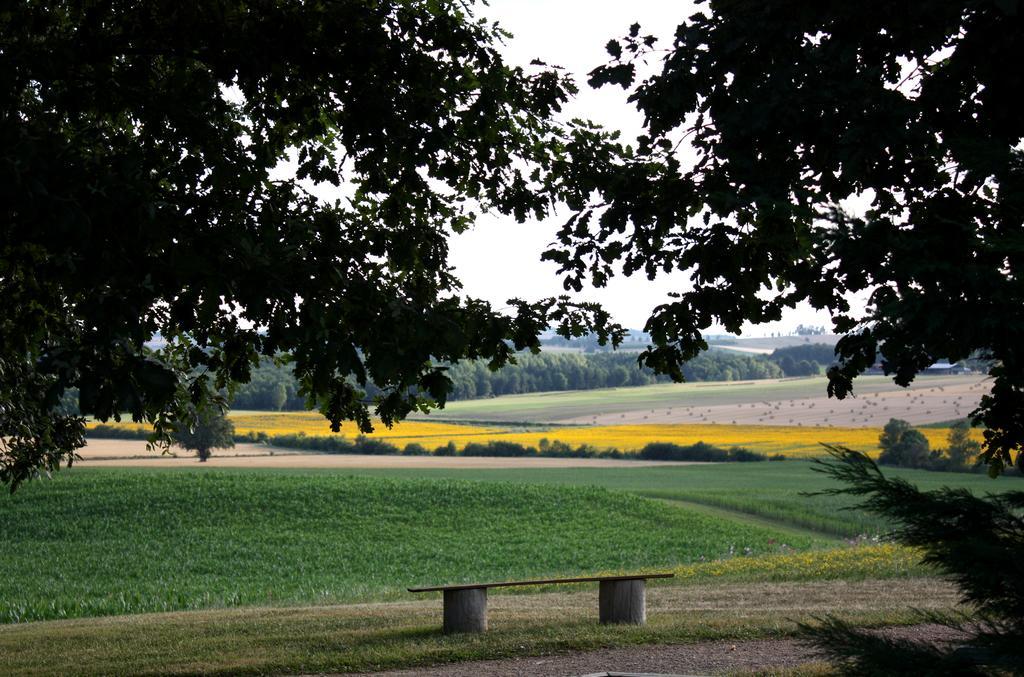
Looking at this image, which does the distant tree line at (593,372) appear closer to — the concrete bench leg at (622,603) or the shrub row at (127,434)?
the shrub row at (127,434)

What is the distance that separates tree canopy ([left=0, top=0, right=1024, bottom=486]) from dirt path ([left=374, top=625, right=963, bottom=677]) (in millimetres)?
2565

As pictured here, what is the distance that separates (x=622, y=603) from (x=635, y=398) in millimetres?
59959

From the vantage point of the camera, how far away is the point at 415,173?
995cm

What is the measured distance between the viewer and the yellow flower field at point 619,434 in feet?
162

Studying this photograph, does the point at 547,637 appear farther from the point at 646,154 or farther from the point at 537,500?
the point at 537,500

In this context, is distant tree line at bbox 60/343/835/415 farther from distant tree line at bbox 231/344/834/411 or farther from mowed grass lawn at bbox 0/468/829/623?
mowed grass lawn at bbox 0/468/829/623

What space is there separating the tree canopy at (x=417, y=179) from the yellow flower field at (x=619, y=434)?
38642 mm

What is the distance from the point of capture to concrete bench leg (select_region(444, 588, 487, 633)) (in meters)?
11.2

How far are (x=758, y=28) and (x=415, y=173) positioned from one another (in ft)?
12.9

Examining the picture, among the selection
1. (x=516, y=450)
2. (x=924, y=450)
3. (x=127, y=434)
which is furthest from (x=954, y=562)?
(x=127, y=434)

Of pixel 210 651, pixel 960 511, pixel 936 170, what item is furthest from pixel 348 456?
pixel 960 511

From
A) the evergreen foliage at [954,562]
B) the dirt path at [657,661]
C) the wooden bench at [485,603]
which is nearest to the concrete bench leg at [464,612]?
the wooden bench at [485,603]

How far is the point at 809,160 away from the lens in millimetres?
7855

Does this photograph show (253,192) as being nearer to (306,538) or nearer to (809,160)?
(809,160)
